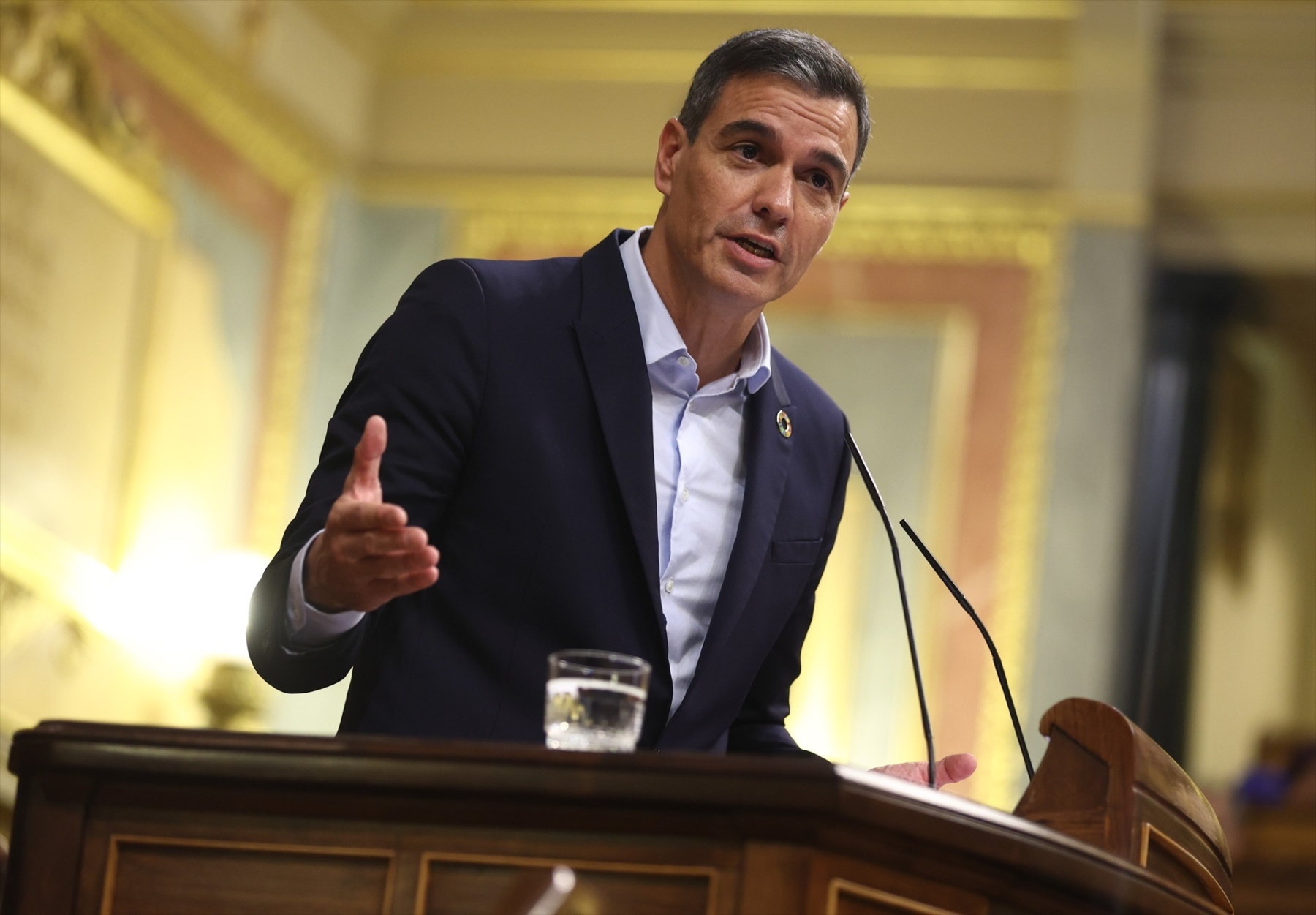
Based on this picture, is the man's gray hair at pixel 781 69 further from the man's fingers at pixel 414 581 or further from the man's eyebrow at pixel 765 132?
the man's fingers at pixel 414 581

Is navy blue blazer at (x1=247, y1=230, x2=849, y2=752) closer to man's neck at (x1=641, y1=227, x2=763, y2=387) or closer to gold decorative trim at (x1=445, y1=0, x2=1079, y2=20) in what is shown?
man's neck at (x1=641, y1=227, x2=763, y2=387)

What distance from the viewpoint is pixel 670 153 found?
2.06 m

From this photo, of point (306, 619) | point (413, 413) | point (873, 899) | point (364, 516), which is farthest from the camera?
point (413, 413)

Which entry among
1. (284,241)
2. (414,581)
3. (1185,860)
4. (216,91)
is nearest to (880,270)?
(284,241)

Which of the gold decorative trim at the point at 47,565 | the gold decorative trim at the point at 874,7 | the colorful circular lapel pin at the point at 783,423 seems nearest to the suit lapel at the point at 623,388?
the colorful circular lapel pin at the point at 783,423

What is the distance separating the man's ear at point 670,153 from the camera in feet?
6.63

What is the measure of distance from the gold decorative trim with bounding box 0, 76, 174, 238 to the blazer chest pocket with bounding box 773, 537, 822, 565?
3.38m

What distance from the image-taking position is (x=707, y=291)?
187 cm

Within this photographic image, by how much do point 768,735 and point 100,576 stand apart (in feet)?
11.3

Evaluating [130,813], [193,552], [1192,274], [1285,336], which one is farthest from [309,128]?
[130,813]

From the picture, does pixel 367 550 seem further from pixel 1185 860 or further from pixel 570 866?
pixel 1185 860

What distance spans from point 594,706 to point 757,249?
73cm

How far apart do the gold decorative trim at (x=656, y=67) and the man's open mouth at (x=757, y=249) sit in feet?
14.1

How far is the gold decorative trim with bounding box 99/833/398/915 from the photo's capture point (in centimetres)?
113
